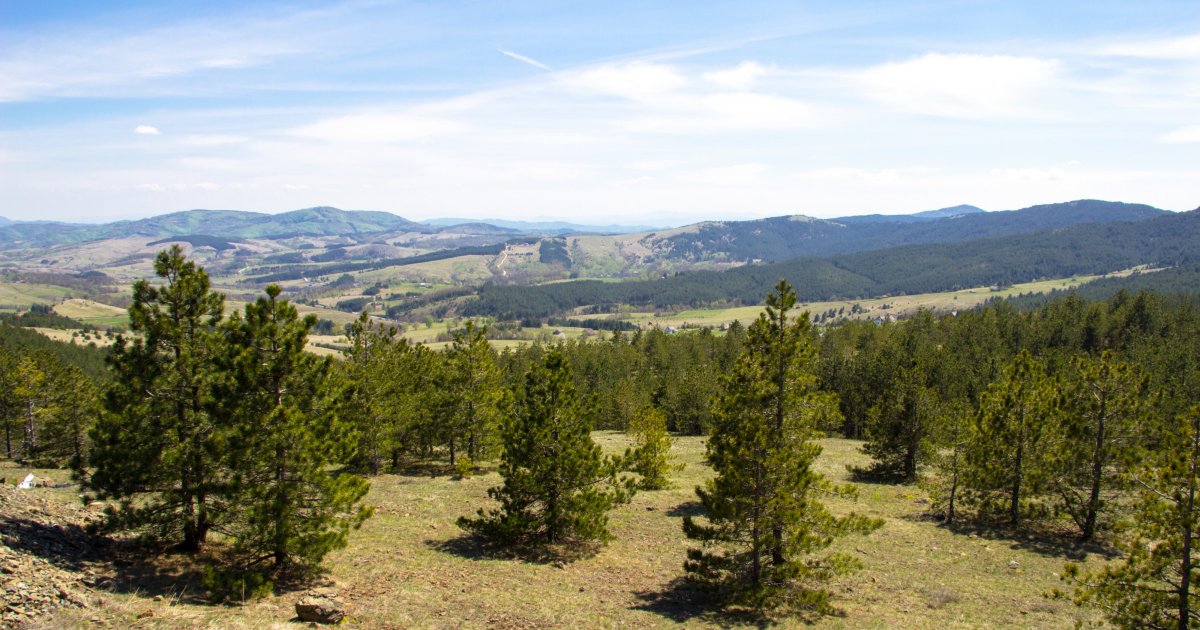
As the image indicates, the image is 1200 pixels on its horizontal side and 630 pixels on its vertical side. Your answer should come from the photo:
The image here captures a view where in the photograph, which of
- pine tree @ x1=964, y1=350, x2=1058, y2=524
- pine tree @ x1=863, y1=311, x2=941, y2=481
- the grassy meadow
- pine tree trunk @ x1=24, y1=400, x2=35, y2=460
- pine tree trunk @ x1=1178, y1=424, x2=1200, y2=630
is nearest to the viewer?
pine tree trunk @ x1=1178, y1=424, x2=1200, y2=630

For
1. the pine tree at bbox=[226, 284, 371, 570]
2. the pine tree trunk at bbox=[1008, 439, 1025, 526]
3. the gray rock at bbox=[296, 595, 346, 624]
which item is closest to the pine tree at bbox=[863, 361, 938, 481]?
the pine tree trunk at bbox=[1008, 439, 1025, 526]

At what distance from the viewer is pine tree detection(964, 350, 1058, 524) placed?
1225 inches

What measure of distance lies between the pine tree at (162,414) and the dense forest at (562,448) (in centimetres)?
6

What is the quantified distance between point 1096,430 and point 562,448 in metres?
26.1

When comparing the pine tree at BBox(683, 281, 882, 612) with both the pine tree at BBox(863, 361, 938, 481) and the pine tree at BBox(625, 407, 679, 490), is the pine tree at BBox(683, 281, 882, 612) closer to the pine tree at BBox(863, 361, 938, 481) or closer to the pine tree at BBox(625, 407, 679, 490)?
the pine tree at BBox(625, 407, 679, 490)

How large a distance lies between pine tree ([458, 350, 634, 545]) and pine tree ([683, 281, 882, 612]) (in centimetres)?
539

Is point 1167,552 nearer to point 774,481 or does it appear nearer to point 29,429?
point 774,481

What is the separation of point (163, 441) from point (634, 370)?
85824mm

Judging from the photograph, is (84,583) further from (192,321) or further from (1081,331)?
(1081,331)

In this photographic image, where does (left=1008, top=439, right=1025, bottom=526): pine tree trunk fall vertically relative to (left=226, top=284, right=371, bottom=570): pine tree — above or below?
below

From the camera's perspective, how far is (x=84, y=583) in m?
16.4

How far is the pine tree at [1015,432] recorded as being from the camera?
3112cm

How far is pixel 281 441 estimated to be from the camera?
17.9m

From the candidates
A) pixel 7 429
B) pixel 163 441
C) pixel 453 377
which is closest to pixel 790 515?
pixel 163 441
